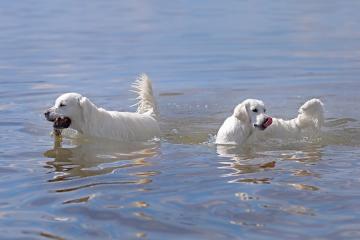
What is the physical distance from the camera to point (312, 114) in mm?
10938

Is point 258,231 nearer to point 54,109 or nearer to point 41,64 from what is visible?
point 54,109

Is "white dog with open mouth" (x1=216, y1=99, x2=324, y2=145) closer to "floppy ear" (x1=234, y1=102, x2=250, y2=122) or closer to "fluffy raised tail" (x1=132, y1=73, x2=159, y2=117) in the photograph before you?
"floppy ear" (x1=234, y1=102, x2=250, y2=122)

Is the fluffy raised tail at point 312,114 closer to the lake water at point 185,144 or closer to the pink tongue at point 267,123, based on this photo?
the lake water at point 185,144

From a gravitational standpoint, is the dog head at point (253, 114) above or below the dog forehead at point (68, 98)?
below

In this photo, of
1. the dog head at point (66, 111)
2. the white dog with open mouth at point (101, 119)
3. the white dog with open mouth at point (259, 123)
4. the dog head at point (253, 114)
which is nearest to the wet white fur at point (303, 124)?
the white dog with open mouth at point (259, 123)

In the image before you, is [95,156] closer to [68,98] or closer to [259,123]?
[68,98]

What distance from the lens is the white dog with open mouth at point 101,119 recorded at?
1084 cm

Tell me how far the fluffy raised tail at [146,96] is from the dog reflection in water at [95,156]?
0.84m

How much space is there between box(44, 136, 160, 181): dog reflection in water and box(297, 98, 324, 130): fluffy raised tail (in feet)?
6.37

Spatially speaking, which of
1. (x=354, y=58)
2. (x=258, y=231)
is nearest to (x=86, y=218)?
(x=258, y=231)

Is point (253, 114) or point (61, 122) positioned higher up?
point (253, 114)

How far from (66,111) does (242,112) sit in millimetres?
2280

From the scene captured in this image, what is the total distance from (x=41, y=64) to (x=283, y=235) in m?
13.8

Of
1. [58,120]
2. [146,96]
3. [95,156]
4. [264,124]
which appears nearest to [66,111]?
[58,120]
